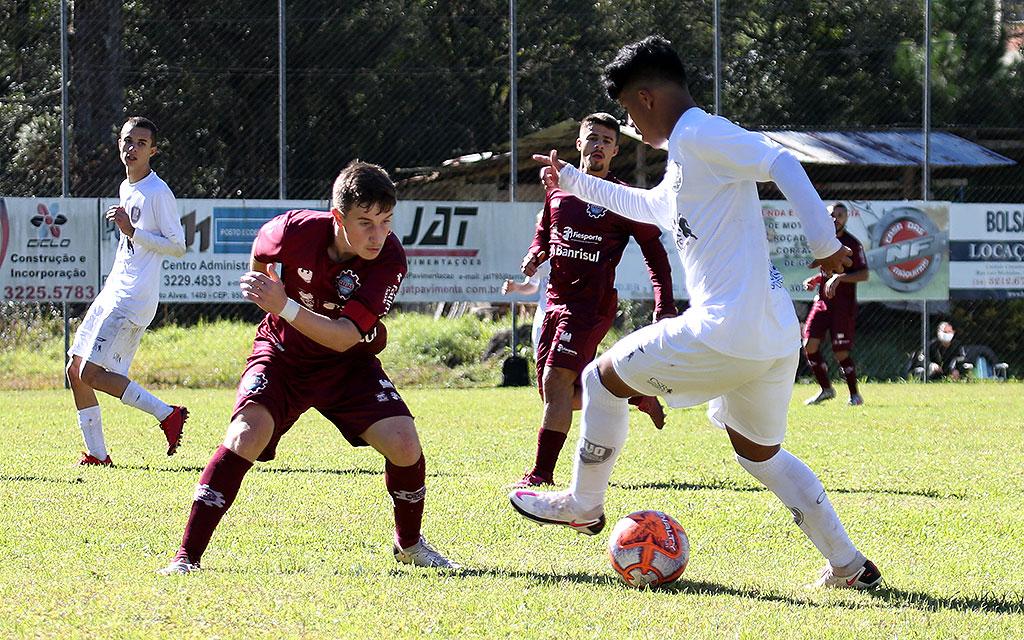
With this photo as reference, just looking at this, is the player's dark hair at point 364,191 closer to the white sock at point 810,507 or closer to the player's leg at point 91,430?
the white sock at point 810,507

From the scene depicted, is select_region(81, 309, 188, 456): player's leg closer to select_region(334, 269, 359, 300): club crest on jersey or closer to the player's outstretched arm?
select_region(334, 269, 359, 300): club crest on jersey

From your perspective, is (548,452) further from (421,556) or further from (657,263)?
(421,556)

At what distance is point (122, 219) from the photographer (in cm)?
865

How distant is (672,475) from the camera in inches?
325

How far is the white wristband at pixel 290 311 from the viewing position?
4.79 meters

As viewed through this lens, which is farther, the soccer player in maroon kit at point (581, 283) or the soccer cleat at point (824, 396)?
the soccer cleat at point (824, 396)

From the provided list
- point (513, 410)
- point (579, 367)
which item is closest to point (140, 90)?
point (513, 410)

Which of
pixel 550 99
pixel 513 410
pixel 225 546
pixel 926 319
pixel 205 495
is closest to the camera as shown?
pixel 205 495

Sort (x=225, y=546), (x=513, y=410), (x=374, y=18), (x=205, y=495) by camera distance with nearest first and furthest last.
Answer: (x=205, y=495), (x=225, y=546), (x=513, y=410), (x=374, y=18)

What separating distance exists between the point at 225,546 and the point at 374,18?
17131 mm

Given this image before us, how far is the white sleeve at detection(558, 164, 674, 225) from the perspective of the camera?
5.03 m

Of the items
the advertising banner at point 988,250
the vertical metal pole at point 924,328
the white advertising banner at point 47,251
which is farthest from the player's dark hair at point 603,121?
the advertising banner at point 988,250

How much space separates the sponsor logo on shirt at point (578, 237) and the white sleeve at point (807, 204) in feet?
11.6

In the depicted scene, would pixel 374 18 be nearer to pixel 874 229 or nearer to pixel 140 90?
pixel 140 90
